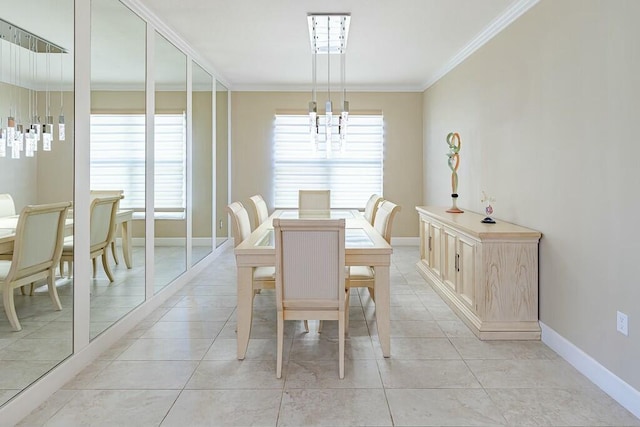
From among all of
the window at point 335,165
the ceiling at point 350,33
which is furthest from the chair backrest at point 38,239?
the window at point 335,165

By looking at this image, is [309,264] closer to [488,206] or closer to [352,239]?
[352,239]

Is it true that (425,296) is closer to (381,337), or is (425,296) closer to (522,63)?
(381,337)

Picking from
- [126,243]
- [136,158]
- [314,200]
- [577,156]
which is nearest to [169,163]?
[136,158]

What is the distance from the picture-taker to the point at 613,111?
2254 mm

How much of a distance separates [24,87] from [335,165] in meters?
5.20

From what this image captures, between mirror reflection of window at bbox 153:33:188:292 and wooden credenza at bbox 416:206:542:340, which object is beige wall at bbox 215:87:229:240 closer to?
mirror reflection of window at bbox 153:33:188:292

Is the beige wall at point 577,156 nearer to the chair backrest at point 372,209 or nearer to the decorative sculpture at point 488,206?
the decorative sculpture at point 488,206

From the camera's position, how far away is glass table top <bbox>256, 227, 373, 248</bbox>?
286cm

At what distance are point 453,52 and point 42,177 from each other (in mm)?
4391

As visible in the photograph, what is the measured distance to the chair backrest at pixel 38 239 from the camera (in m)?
2.13

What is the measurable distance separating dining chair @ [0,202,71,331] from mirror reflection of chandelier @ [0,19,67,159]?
1.13ft

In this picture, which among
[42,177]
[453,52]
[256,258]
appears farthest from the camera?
[453,52]

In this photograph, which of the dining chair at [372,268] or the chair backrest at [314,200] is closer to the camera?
the dining chair at [372,268]

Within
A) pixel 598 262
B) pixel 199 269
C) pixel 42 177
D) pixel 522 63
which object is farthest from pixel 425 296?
pixel 42 177
